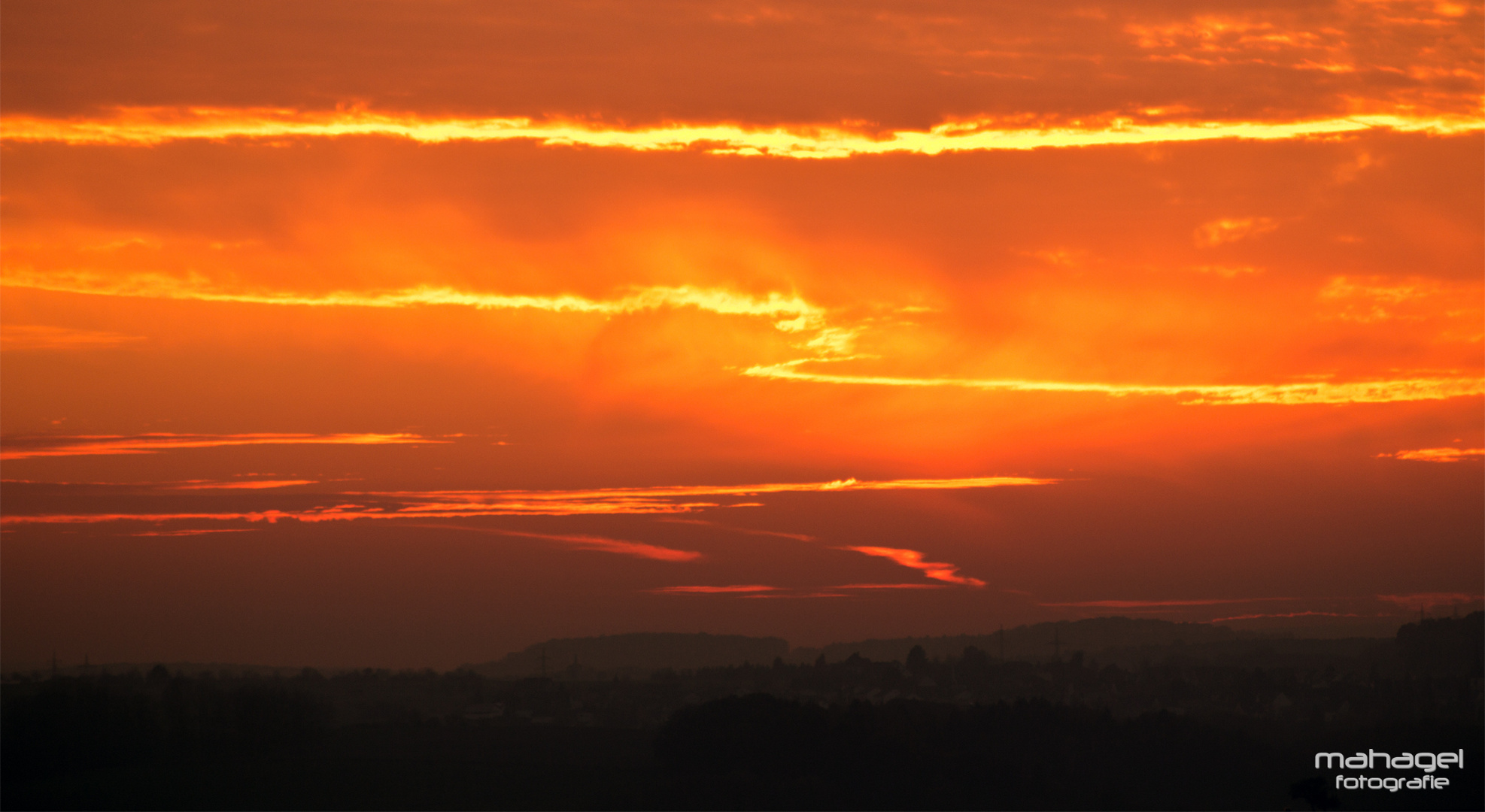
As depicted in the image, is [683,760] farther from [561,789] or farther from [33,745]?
[33,745]

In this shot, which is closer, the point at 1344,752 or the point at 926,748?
the point at 1344,752

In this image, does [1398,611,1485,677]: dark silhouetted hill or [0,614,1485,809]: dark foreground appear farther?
[1398,611,1485,677]: dark silhouetted hill

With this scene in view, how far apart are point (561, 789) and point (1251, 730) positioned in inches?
2091

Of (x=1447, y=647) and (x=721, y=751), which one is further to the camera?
(x=1447, y=647)

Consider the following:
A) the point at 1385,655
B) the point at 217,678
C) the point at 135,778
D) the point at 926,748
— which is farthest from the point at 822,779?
the point at 1385,655

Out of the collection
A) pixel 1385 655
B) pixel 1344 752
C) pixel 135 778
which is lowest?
pixel 135 778

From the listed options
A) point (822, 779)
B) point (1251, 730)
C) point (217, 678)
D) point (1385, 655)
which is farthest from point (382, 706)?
point (1385, 655)

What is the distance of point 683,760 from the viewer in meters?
108

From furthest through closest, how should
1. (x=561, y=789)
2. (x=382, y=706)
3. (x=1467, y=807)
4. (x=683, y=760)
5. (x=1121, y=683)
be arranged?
(x=1121, y=683)
(x=382, y=706)
(x=683, y=760)
(x=561, y=789)
(x=1467, y=807)

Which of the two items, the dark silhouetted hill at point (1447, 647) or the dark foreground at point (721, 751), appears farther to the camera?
the dark silhouetted hill at point (1447, 647)

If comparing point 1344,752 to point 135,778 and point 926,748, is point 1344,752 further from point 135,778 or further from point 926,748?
point 135,778

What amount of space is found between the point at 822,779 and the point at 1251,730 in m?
34.8

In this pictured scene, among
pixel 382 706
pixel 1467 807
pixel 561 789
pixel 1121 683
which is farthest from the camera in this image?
pixel 1121 683

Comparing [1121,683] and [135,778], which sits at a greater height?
[1121,683]
